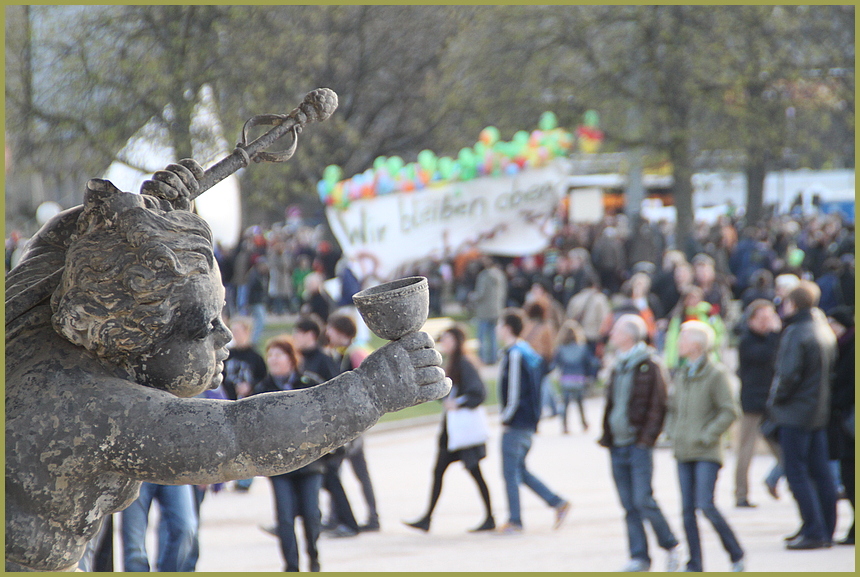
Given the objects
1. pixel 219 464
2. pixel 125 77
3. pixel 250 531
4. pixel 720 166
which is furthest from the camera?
pixel 720 166

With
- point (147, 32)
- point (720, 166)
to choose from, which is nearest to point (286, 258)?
point (147, 32)

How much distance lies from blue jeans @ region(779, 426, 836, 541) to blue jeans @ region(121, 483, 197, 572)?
4108mm

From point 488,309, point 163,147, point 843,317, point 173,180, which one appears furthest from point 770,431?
point 488,309

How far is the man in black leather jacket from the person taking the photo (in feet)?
24.9

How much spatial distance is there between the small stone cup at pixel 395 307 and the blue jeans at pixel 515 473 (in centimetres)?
610

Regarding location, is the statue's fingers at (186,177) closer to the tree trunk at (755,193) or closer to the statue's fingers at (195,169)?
the statue's fingers at (195,169)

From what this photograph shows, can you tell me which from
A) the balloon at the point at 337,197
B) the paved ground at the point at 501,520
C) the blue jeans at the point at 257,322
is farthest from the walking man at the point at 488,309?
the paved ground at the point at 501,520

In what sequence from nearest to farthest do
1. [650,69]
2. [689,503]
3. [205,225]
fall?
[205,225] → [689,503] → [650,69]

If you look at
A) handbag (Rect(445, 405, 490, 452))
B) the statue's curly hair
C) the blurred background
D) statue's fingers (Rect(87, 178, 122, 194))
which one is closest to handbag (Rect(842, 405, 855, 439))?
handbag (Rect(445, 405, 490, 452))

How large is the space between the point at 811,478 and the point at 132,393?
6486mm

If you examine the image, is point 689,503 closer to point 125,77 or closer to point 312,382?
point 312,382

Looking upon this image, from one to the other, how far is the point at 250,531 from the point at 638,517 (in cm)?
305

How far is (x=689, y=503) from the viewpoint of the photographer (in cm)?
702

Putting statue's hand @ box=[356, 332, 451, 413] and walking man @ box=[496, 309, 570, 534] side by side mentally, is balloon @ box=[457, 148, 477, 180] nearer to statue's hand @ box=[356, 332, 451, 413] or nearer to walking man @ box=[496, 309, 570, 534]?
walking man @ box=[496, 309, 570, 534]
